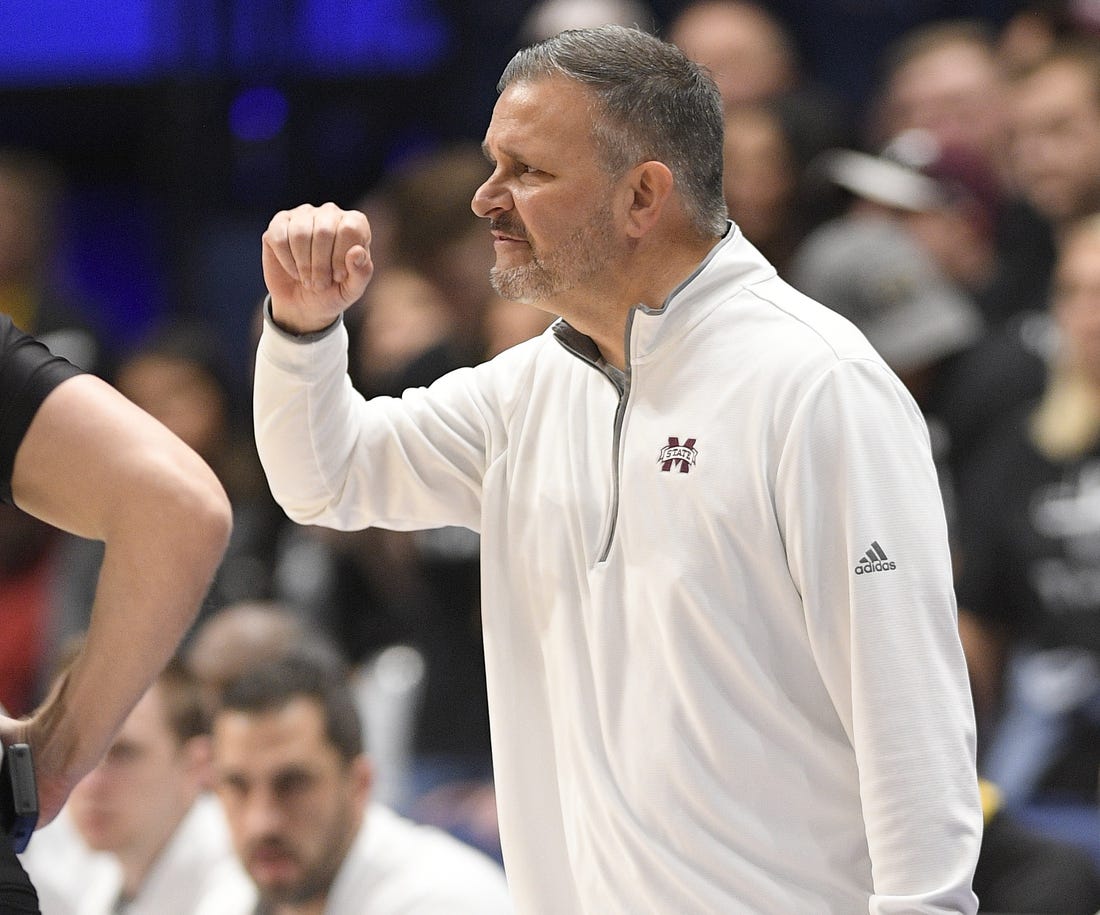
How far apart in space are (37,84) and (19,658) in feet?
9.56

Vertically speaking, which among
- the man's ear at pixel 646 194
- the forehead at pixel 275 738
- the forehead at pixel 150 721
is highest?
the man's ear at pixel 646 194

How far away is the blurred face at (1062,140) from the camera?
5340mm

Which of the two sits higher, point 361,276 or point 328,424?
point 361,276

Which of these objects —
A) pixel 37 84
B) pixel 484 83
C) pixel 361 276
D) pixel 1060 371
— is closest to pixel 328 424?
pixel 361 276

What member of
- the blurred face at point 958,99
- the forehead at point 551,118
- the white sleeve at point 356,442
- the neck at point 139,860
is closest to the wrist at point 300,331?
the white sleeve at point 356,442

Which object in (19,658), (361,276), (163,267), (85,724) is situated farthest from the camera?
(163,267)

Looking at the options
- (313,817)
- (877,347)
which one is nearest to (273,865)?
(313,817)

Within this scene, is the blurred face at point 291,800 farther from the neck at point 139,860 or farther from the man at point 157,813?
the neck at point 139,860

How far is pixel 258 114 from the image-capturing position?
7141 millimetres

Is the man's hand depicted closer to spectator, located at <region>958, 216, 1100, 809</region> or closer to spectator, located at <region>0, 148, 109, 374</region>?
spectator, located at <region>958, 216, 1100, 809</region>

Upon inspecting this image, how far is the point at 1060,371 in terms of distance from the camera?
4996 millimetres

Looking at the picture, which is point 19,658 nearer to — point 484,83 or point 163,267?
point 163,267

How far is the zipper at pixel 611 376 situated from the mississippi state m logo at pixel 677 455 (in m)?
0.09

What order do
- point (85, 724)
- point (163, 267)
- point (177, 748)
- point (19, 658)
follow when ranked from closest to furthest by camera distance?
point (85, 724), point (177, 748), point (19, 658), point (163, 267)
